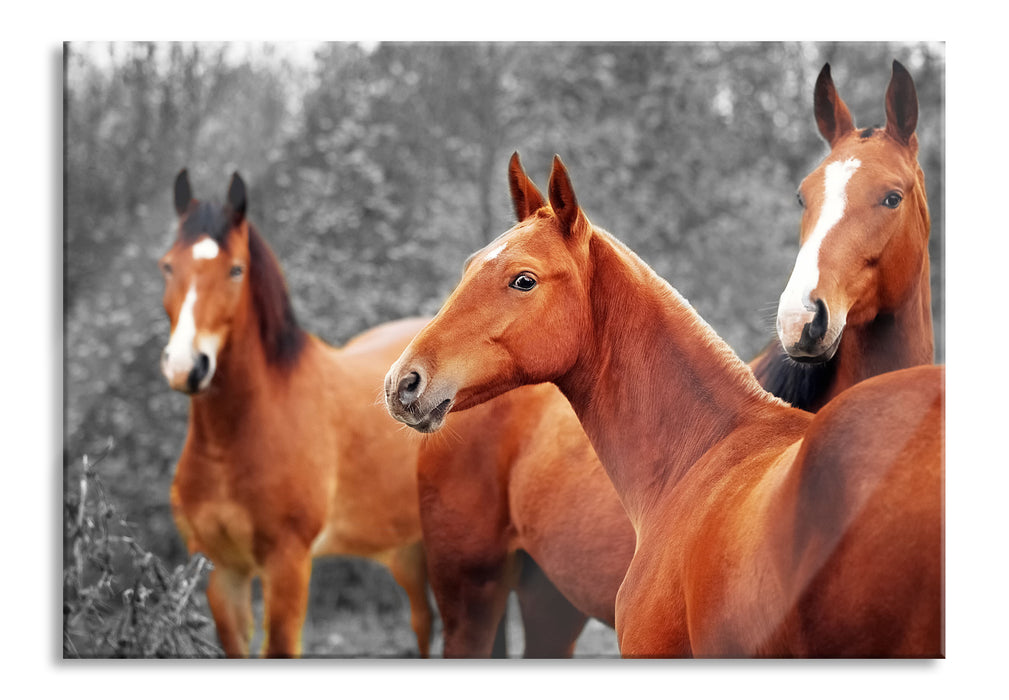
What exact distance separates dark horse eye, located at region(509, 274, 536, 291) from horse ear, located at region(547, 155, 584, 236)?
0.41ft

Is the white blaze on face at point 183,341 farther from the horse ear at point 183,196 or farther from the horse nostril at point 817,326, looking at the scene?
the horse nostril at point 817,326

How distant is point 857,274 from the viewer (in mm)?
1930

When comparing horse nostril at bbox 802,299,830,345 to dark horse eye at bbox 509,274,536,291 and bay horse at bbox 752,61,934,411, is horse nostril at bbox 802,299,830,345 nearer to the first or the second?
bay horse at bbox 752,61,934,411

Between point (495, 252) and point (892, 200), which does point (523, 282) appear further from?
point (892, 200)

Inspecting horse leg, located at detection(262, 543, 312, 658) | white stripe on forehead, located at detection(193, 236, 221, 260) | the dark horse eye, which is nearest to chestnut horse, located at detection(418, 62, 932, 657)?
the dark horse eye

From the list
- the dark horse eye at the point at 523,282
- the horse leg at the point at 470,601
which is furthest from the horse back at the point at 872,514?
the horse leg at the point at 470,601

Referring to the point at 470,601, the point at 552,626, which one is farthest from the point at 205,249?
the point at 552,626

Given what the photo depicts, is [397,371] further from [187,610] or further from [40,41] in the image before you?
[40,41]

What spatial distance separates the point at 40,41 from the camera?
Answer: 2.36 meters

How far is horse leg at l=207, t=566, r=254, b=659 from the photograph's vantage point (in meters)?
2.31

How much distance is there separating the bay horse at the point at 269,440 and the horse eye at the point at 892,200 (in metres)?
1.12

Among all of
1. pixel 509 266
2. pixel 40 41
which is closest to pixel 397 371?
pixel 509 266

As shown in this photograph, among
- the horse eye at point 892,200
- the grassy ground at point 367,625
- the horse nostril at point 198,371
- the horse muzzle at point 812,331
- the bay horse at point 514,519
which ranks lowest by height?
the grassy ground at point 367,625

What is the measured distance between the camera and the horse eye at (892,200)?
1.98m
